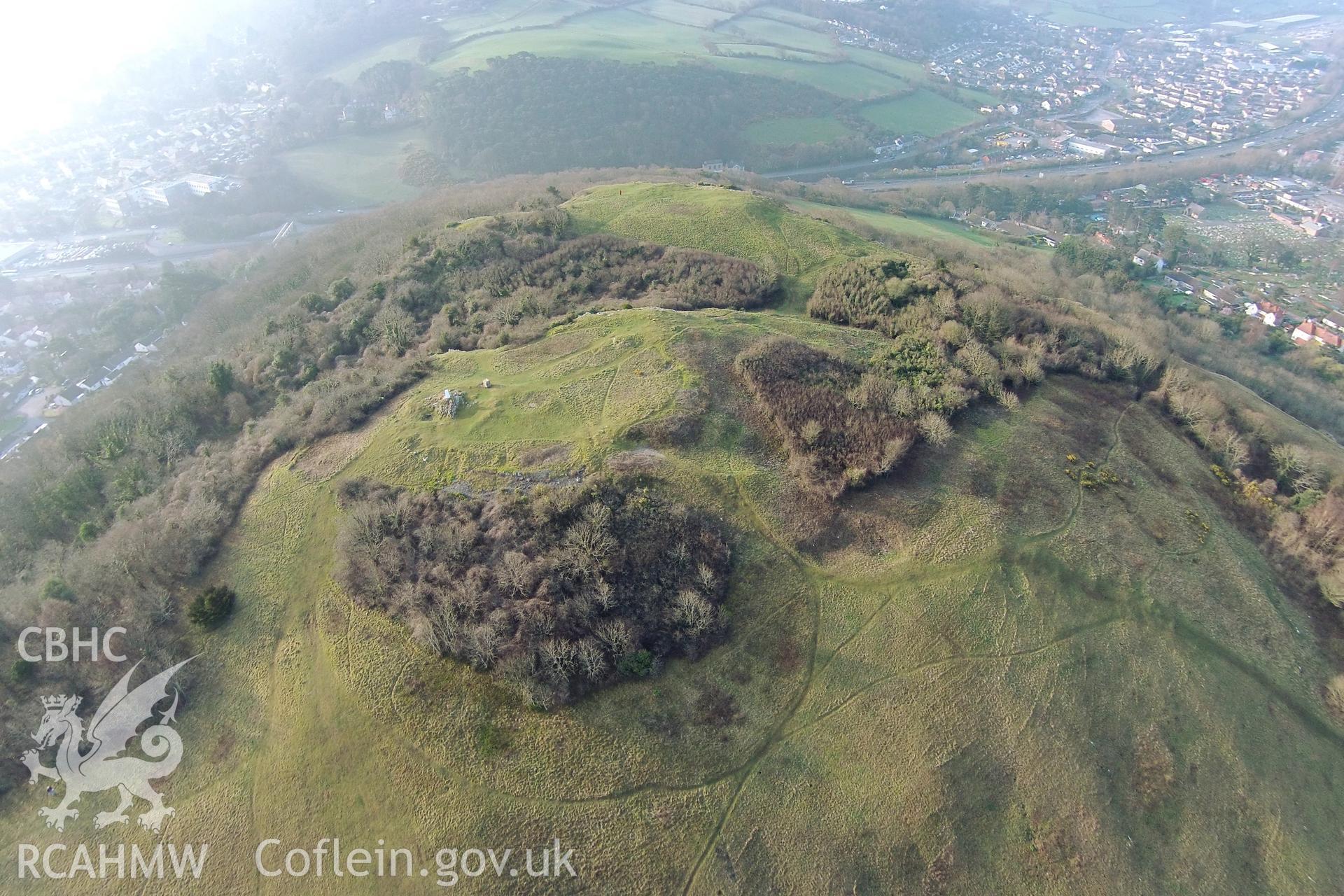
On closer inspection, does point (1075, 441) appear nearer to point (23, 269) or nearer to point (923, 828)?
point (923, 828)

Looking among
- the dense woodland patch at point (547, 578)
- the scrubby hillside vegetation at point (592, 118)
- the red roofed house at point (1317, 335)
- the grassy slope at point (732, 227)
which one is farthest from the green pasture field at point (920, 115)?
the dense woodland patch at point (547, 578)

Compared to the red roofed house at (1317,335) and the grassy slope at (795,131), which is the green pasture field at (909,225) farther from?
the grassy slope at (795,131)

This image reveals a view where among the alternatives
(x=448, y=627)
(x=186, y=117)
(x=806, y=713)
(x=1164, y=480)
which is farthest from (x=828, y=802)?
(x=186, y=117)

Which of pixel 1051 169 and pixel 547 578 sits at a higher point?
pixel 547 578

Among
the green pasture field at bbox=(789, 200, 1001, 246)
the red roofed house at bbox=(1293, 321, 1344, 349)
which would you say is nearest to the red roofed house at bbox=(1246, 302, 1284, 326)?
the red roofed house at bbox=(1293, 321, 1344, 349)

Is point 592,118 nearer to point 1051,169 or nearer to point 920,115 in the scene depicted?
point 920,115

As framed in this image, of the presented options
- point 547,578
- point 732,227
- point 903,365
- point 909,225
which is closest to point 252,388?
point 547,578
